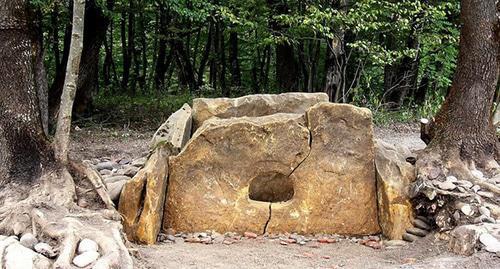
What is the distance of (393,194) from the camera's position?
17.5ft

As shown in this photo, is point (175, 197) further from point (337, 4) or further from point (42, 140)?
point (337, 4)

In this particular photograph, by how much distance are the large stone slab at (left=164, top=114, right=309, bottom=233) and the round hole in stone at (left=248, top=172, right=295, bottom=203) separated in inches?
7.4

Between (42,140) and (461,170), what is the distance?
3998 mm

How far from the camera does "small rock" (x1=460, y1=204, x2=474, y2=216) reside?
4934 mm

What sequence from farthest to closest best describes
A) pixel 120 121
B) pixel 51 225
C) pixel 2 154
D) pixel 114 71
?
1. pixel 114 71
2. pixel 120 121
3. pixel 2 154
4. pixel 51 225

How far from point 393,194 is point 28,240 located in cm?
326

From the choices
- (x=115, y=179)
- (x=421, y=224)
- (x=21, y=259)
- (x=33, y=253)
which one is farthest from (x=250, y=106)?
(x=21, y=259)

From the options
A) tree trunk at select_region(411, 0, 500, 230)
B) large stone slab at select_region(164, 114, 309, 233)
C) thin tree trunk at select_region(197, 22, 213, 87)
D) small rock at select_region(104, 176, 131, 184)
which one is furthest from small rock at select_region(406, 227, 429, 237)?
thin tree trunk at select_region(197, 22, 213, 87)

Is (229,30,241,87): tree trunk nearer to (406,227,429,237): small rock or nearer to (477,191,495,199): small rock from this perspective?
(406,227,429,237): small rock

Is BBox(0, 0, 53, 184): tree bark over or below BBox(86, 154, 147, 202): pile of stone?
over

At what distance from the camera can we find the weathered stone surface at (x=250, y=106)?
240 inches

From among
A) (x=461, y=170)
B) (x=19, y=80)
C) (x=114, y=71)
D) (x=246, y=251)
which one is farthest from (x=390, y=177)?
(x=114, y=71)

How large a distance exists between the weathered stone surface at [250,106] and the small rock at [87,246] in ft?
8.21

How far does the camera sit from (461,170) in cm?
563
